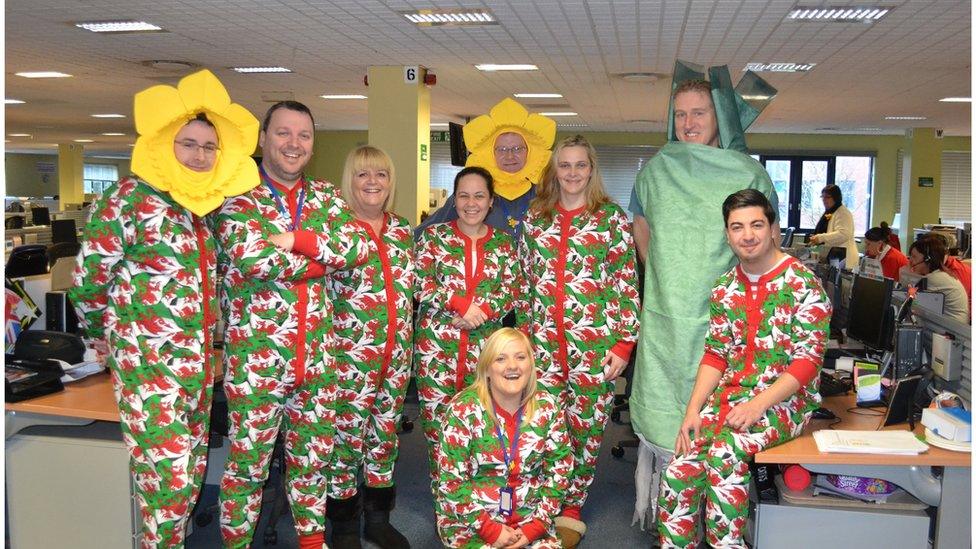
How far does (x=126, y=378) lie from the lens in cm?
258

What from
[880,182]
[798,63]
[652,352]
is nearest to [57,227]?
[798,63]

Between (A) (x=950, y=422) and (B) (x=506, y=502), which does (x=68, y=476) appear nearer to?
(B) (x=506, y=502)

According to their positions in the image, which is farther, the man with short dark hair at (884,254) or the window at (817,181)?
the window at (817,181)

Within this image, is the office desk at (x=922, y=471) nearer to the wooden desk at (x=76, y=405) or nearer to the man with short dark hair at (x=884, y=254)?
the wooden desk at (x=76, y=405)

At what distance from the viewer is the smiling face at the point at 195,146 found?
261 centimetres

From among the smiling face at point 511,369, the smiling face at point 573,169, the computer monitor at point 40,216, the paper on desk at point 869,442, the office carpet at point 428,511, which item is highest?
the smiling face at point 573,169

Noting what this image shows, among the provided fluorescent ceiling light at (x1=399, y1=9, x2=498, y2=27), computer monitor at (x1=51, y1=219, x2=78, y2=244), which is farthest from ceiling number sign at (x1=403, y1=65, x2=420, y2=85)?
computer monitor at (x1=51, y1=219, x2=78, y2=244)

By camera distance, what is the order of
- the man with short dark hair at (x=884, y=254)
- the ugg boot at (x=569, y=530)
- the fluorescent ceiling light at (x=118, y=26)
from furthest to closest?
the man with short dark hair at (x=884, y=254) → the fluorescent ceiling light at (x=118, y=26) → the ugg boot at (x=569, y=530)

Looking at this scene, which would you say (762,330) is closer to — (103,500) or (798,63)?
(103,500)

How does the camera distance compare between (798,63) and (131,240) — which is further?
(798,63)

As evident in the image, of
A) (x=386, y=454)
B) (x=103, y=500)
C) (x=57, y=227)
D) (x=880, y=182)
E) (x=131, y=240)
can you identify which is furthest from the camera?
(x=880, y=182)

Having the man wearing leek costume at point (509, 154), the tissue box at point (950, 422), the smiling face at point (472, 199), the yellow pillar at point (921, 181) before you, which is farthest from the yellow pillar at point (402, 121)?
the yellow pillar at point (921, 181)

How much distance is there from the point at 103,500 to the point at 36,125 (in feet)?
50.9

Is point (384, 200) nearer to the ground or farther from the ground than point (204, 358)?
farther from the ground
